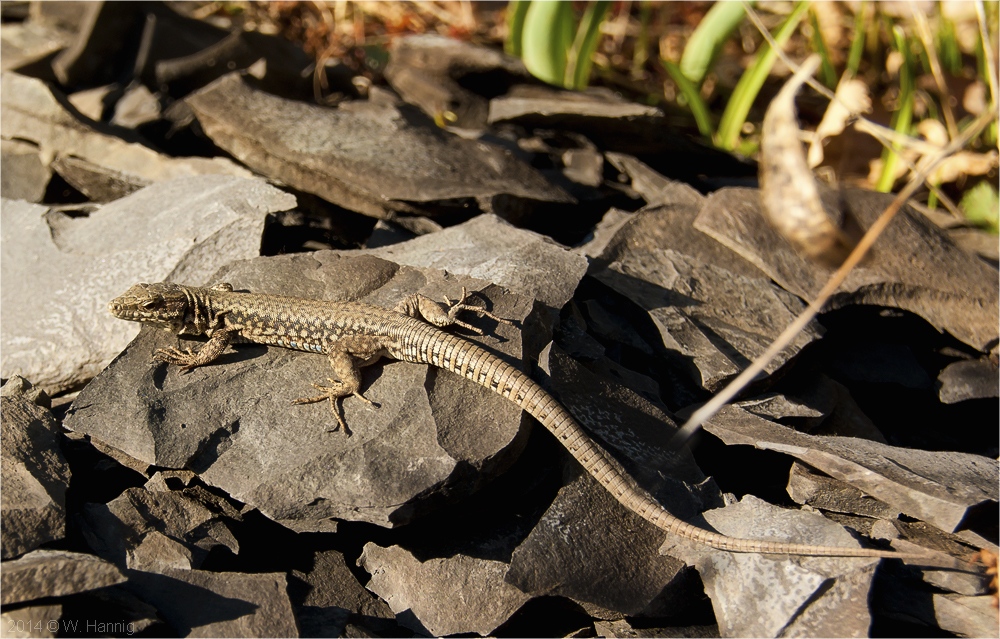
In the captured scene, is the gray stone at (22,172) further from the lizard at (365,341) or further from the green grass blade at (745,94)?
the green grass blade at (745,94)

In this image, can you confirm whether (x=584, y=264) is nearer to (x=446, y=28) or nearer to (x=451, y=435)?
(x=451, y=435)

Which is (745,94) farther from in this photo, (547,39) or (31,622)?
(31,622)

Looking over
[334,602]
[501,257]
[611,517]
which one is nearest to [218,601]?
[334,602]

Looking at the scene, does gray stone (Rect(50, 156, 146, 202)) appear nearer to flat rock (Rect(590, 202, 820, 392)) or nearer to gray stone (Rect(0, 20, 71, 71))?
gray stone (Rect(0, 20, 71, 71))

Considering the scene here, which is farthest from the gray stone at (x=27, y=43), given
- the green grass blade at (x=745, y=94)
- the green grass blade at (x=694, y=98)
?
the green grass blade at (x=745, y=94)

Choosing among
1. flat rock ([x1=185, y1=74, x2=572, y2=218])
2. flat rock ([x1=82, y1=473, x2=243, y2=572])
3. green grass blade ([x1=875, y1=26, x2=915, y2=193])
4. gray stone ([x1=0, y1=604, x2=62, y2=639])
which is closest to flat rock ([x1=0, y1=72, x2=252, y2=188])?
flat rock ([x1=185, y1=74, x2=572, y2=218])

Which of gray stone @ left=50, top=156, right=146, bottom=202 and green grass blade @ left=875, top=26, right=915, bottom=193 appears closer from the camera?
gray stone @ left=50, top=156, right=146, bottom=202
